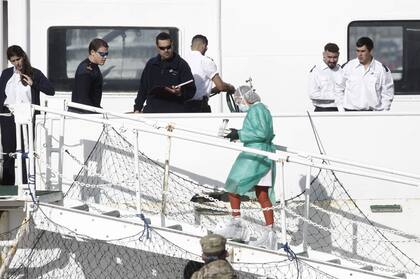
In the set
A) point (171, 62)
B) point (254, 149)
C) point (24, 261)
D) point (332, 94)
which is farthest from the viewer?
point (332, 94)

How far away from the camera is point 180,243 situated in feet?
39.0

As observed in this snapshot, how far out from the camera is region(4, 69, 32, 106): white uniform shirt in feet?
42.8

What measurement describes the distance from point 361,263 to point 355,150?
1295 millimetres

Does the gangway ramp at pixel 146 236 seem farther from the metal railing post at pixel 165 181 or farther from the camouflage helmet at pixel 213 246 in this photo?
the camouflage helmet at pixel 213 246

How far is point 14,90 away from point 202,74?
2026mm

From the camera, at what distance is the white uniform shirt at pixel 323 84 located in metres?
14.1

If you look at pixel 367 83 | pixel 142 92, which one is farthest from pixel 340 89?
pixel 142 92

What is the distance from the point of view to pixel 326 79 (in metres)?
14.1

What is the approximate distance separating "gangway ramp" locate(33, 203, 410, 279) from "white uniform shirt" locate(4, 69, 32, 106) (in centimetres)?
160

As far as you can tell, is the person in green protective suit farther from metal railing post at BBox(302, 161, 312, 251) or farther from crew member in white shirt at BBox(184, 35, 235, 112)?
crew member in white shirt at BBox(184, 35, 235, 112)

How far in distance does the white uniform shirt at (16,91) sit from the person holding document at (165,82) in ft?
3.82

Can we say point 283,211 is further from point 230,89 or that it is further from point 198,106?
point 230,89

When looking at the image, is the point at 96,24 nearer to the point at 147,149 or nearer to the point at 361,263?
the point at 147,149

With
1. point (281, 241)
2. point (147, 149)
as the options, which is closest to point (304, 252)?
point (281, 241)
